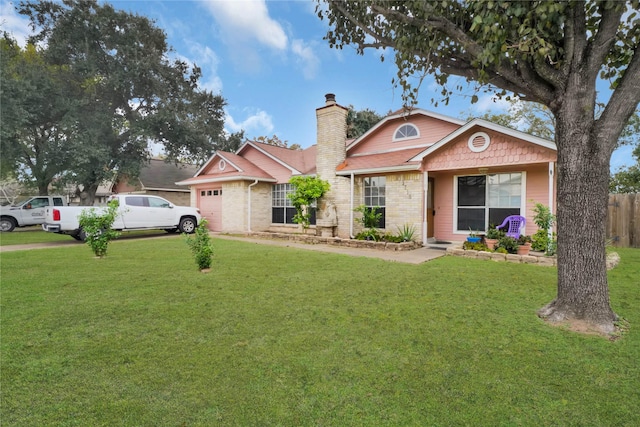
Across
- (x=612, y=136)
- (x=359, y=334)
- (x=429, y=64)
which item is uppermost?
(x=429, y=64)

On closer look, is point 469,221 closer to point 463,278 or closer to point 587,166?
point 463,278

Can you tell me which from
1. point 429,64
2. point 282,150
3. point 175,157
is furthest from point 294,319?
point 175,157

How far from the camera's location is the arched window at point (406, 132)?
12.7 m

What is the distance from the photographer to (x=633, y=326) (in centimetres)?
381

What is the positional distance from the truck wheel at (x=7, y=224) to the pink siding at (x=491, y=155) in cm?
2166

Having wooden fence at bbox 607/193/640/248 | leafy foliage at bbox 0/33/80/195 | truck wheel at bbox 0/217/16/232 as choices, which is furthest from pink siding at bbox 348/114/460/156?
truck wheel at bbox 0/217/16/232

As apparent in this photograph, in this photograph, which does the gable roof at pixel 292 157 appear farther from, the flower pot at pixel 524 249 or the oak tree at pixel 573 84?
the oak tree at pixel 573 84

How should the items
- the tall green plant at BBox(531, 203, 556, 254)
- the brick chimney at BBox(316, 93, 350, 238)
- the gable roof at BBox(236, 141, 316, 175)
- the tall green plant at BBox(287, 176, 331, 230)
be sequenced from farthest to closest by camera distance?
the gable roof at BBox(236, 141, 316, 175), the brick chimney at BBox(316, 93, 350, 238), the tall green plant at BBox(287, 176, 331, 230), the tall green plant at BBox(531, 203, 556, 254)

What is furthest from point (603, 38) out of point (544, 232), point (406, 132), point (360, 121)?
point (360, 121)

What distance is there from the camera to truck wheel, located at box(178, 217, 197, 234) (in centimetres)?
1510

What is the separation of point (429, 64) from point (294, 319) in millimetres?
4146

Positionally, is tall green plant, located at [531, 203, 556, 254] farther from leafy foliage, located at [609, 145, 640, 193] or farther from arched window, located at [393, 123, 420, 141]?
leafy foliage, located at [609, 145, 640, 193]

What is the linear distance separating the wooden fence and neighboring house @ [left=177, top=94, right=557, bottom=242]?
13.5 ft

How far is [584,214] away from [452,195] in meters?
7.45
